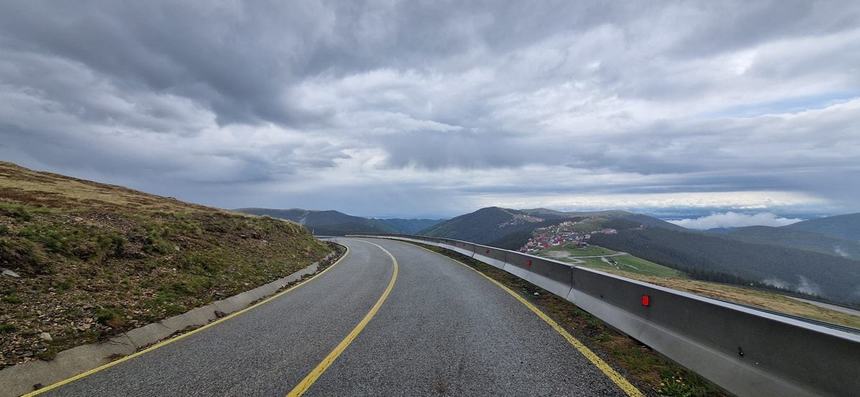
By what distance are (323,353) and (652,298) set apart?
5061 mm

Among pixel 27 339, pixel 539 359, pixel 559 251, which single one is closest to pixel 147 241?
pixel 27 339

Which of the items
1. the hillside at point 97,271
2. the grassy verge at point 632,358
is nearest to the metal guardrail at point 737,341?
the grassy verge at point 632,358

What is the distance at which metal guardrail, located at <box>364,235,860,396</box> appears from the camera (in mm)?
3252

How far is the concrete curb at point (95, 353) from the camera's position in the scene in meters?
5.08

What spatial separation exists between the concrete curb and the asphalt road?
0.52 m

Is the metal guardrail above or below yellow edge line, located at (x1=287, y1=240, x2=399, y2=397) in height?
above

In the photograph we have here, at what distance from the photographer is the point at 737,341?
425 cm

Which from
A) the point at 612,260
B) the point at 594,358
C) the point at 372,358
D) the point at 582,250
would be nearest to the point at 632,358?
the point at 594,358

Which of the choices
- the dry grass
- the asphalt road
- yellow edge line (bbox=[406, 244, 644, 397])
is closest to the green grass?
the dry grass

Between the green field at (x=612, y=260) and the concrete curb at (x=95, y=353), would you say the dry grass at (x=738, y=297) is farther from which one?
the green field at (x=612, y=260)

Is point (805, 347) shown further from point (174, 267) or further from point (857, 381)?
point (174, 267)

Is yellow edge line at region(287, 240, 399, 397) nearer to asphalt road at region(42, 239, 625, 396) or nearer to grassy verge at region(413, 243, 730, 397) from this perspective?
asphalt road at region(42, 239, 625, 396)

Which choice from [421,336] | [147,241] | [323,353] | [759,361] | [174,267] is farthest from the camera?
[147,241]

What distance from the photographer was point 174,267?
1201cm
